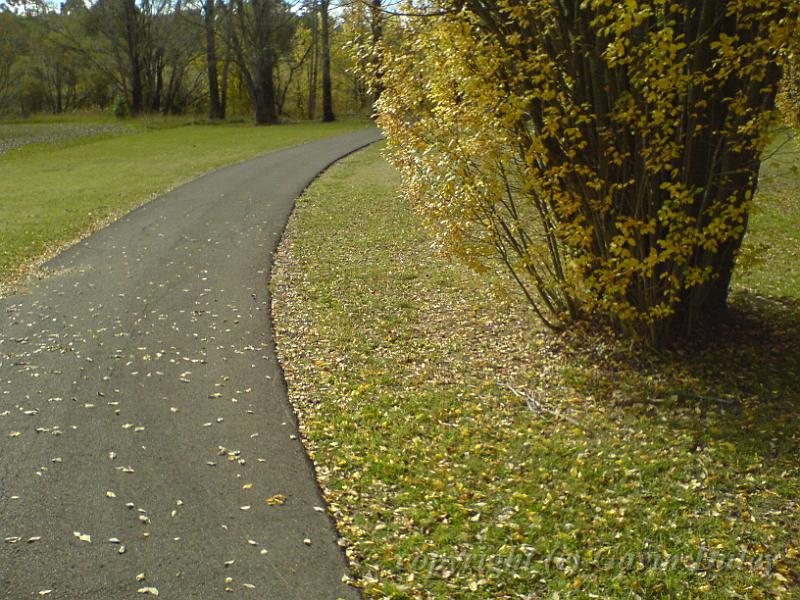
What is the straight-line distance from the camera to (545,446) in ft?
19.5

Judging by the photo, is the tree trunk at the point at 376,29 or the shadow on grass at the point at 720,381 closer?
the shadow on grass at the point at 720,381

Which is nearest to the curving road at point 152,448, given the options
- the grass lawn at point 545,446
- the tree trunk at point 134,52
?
the grass lawn at point 545,446

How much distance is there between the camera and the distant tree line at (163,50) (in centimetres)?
4166

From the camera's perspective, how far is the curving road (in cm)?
443

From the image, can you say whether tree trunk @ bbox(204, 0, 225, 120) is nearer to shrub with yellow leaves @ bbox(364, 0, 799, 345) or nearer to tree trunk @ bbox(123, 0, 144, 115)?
tree trunk @ bbox(123, 0, 144, 115)

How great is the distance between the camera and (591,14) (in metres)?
6.56

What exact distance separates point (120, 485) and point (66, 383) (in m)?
2.22

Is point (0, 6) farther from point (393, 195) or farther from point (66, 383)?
point (66, 383)

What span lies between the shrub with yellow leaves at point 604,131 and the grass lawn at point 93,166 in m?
7.51

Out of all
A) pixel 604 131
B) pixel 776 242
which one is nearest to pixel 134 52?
pixel 776 242

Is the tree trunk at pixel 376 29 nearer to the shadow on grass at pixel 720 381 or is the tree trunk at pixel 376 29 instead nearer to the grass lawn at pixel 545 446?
the grass lawn at pixel 545 446

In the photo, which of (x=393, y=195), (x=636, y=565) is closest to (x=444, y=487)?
(x=636, y=565)

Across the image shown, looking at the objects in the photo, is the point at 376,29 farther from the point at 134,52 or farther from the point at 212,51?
the point at 134,52

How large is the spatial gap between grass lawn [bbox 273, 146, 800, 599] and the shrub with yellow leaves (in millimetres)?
715
